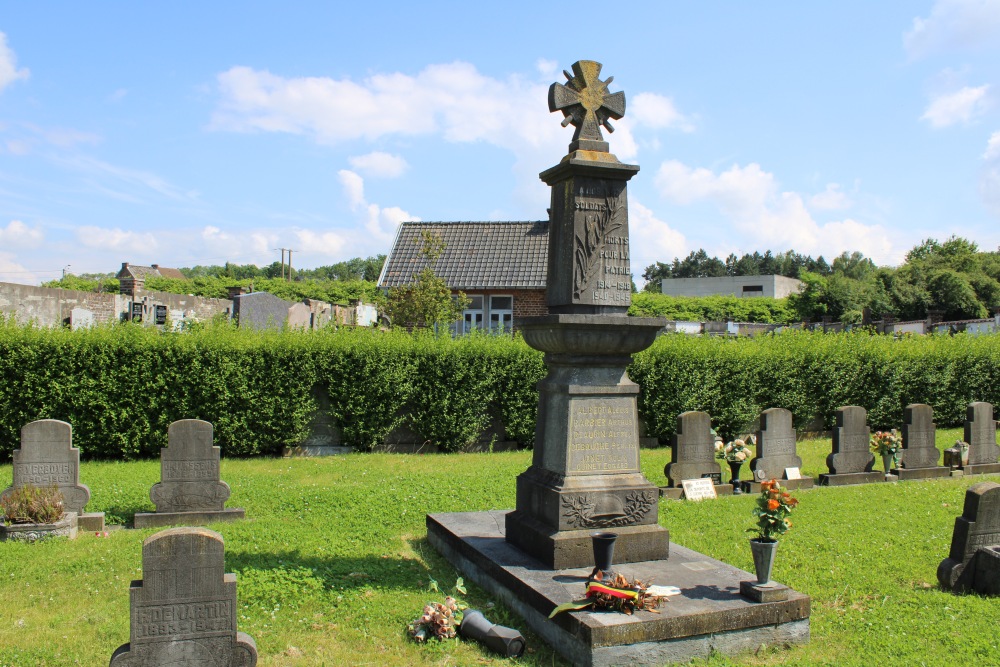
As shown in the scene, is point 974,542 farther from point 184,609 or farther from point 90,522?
point 90,522

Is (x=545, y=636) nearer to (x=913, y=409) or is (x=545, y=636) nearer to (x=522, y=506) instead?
(x=522, y=506)

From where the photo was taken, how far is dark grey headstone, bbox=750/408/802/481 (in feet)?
40.4

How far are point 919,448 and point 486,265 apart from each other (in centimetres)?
1817

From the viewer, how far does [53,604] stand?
6.32m

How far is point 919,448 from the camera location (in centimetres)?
1345

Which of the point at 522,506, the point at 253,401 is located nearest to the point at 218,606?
the point at 522,506

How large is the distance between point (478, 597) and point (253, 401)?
A: 30.9ft

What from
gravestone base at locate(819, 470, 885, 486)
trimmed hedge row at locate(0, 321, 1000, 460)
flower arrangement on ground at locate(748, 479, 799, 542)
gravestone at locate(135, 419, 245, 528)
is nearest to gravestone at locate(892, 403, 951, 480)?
gravestone base at locate(819, 470, 885, 486)

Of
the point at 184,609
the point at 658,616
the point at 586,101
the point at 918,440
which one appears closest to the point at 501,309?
the point at 918,440

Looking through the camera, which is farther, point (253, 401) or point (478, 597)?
point (253, 401)

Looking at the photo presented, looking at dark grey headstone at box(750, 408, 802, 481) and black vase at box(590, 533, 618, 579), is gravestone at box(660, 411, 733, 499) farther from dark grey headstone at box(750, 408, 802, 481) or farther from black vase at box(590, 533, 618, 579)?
black vase at box(590, 533, 618, 579)

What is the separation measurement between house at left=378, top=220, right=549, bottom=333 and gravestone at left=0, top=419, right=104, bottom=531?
17.7 m

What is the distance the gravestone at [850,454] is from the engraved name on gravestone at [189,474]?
9.55m

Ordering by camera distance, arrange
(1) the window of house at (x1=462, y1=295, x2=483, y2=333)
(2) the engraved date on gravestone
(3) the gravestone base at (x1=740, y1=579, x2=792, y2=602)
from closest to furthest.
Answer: (3) the gravestone base at (x1=740, y1=579, x2=792, y2=602)
(2) the engraved date on gravestone
(1) the window of house at (x1=462, y1=295, x2=483, y2=333)
